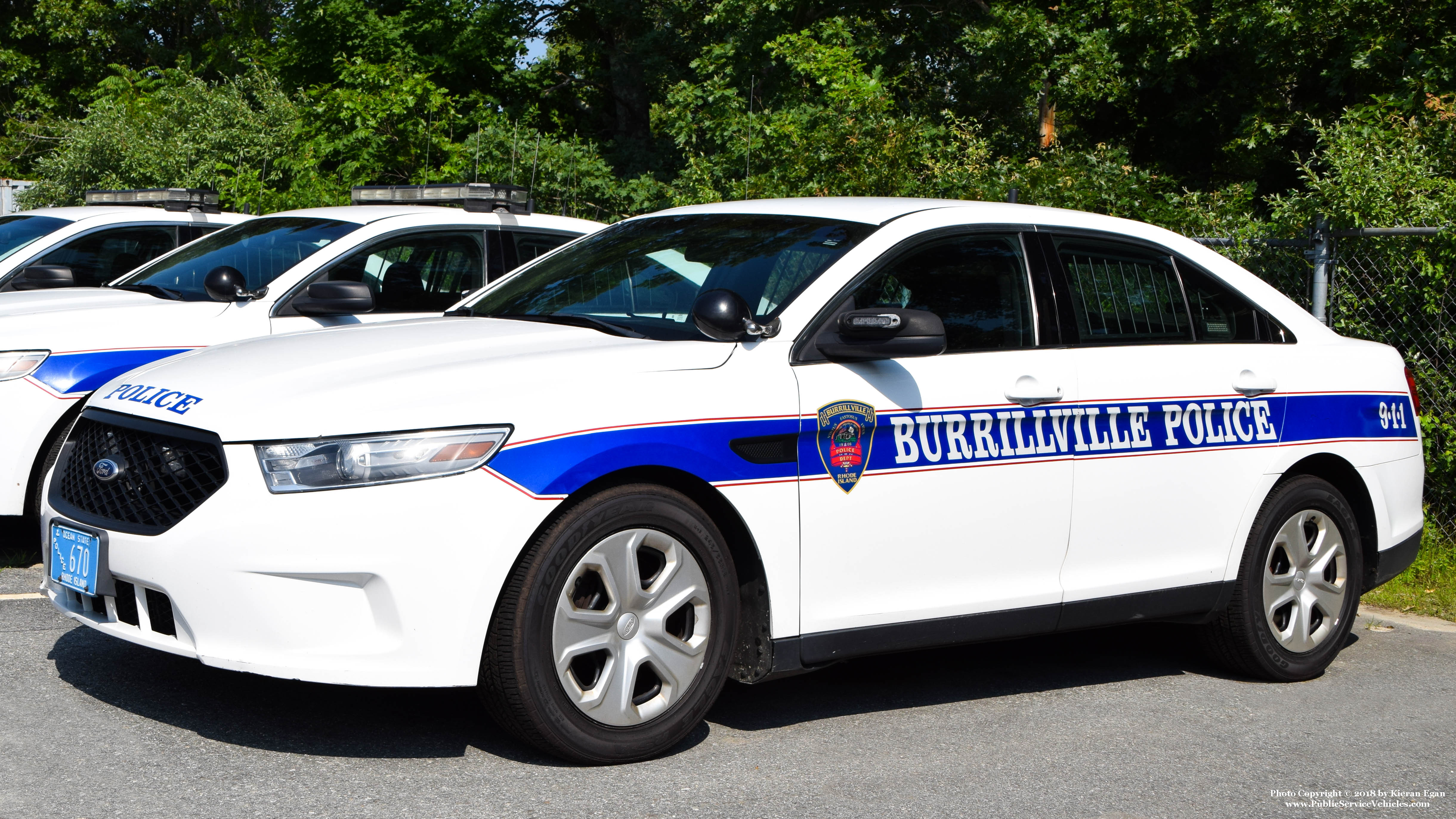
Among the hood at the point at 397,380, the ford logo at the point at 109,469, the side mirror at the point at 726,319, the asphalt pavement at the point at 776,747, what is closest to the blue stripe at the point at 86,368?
the asphalt pavement at the point at 776,747

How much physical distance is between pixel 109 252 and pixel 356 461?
6915 mm

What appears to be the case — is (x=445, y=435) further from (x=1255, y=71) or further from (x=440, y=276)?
(x=1255, y=71)

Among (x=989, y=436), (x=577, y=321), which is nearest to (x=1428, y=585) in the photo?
(x=989, y=436)

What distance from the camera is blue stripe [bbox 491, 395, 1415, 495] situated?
12.7ft

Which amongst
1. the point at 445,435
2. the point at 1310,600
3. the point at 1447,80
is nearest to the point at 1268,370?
the point at 1310,600

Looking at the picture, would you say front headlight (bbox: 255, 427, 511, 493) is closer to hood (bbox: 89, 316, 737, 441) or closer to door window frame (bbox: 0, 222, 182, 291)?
hood (bbox: 89, 316, 737, 441)

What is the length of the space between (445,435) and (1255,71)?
14581 millimetres

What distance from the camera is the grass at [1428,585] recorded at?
6.86 m

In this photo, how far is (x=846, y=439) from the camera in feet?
14.2

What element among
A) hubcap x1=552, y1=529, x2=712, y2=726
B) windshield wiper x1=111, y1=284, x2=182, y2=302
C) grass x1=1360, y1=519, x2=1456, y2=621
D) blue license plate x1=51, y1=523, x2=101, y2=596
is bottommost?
grass x1=1360, y1=519, x2=1456, y2=621

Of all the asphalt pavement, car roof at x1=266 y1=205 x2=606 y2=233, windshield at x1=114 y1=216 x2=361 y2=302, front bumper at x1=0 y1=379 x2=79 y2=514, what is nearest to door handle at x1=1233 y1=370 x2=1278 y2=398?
the asphalt pavement

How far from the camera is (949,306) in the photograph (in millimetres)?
4742

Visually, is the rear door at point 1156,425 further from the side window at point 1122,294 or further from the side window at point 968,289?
the side window at point 968,289

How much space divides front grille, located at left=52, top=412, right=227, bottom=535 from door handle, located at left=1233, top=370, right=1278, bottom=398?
3.43 m
